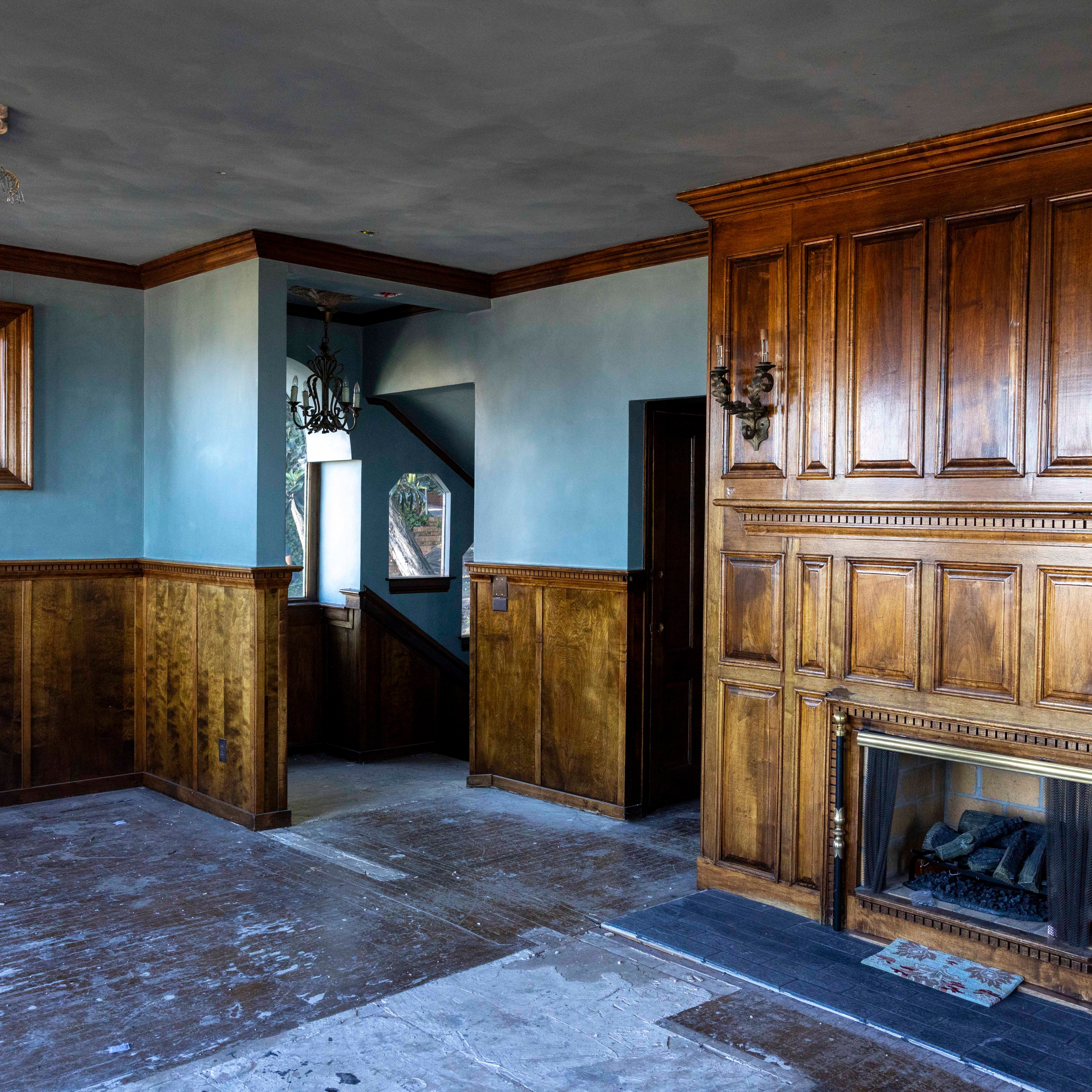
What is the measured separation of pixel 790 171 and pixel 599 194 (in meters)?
0.79

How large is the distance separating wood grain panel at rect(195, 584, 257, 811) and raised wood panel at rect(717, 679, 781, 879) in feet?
7.44

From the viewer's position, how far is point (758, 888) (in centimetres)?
410

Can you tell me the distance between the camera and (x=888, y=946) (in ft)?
12.0

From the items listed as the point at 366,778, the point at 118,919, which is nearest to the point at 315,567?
the point at 366,778

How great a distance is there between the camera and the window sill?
7176 mm

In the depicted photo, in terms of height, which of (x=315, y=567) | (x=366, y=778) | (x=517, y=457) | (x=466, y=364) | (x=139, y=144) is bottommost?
(x=366, y=778)

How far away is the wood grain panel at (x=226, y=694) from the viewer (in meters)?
5.13

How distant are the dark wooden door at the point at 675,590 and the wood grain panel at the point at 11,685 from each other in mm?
3250

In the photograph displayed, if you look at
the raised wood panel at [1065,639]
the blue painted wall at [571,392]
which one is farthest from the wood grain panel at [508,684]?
the raised wood panel at [1065,639]

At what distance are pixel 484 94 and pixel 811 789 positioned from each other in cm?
264

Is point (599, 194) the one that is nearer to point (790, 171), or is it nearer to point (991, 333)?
point (790, 171)

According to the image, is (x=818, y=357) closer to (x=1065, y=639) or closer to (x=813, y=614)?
(x=813, y=614)

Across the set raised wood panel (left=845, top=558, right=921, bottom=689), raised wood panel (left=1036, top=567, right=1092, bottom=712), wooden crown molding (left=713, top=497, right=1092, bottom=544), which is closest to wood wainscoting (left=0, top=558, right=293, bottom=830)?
wooden crown molding (left=713, top=497, right=1092, bottom=544)

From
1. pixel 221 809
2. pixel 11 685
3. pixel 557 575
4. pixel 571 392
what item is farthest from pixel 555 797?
pixel 11 685
